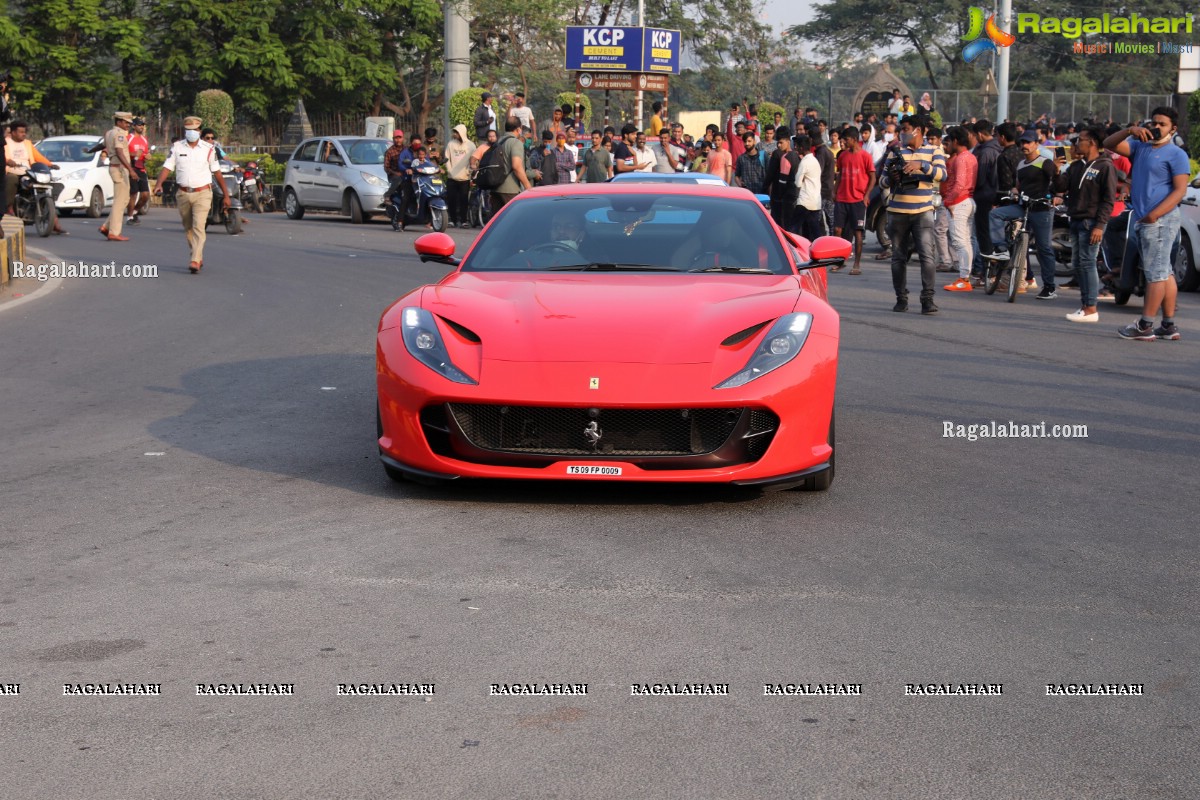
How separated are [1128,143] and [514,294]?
14186mm

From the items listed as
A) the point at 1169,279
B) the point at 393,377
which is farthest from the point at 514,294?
the point at 1169,279

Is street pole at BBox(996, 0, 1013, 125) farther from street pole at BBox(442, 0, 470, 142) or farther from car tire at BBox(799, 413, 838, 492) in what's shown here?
car tire at BBox(799, 413, 838, 492)

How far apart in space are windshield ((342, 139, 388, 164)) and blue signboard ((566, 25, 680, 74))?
1767 centimetres

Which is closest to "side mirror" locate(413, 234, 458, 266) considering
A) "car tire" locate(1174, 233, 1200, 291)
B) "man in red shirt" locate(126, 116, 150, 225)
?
"car tire" locate(1174, 233, 1200, 291)

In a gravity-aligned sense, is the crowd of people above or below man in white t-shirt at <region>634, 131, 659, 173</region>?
below

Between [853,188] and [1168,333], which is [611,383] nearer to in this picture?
[1168,333]

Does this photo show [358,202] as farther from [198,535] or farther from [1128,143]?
[198,535]

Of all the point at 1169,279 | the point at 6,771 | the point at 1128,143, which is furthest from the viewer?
the point at 1128,143

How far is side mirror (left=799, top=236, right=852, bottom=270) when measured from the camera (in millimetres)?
7824

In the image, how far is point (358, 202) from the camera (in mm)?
30359

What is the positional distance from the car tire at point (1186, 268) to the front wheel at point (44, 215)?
56.4 ft

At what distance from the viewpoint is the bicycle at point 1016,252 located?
16094 mm

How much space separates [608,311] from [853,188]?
13940mm

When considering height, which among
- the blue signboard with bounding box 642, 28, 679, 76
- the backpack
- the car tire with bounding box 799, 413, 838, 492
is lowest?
the car tire with bounding box 799, 413, 838, 492
